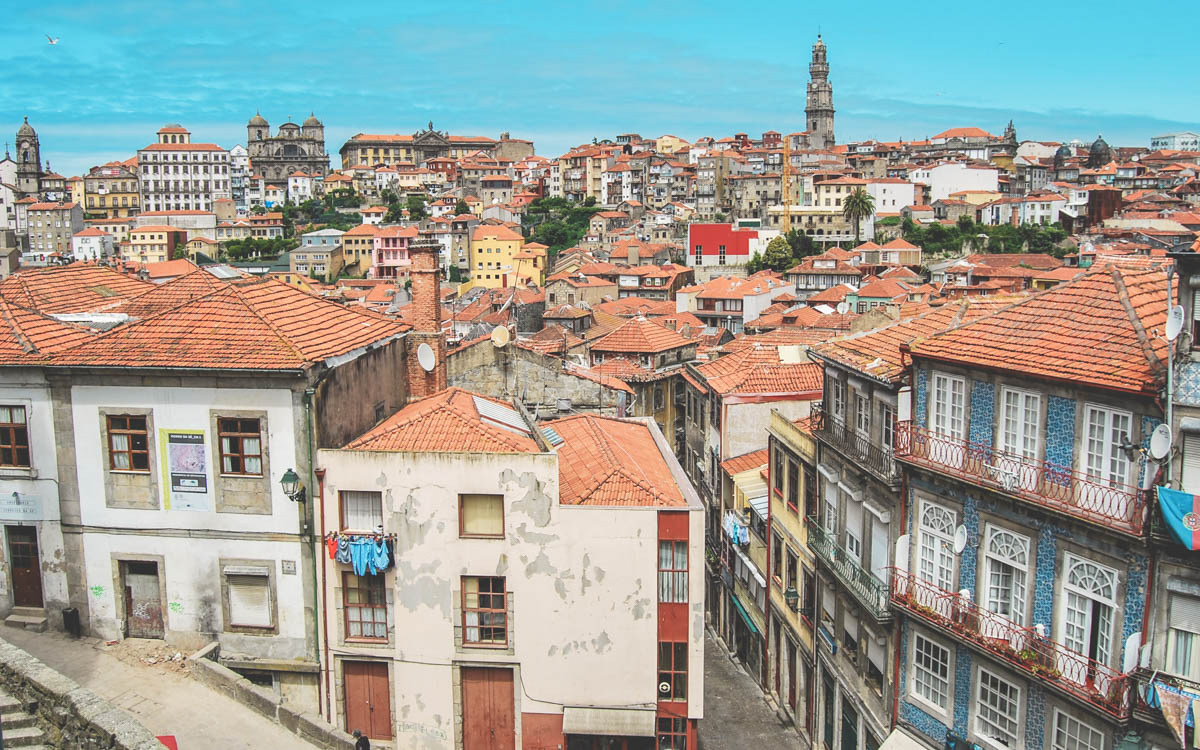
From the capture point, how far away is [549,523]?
733 inches

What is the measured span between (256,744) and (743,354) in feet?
78.1

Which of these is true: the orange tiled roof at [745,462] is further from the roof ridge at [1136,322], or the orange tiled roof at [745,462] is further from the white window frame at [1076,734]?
the roof ridge at [1136,322]

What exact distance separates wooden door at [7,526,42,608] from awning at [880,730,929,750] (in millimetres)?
16927

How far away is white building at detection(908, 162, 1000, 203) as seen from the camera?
488 ft

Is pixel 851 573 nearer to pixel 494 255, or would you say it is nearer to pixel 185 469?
pixel 185 469

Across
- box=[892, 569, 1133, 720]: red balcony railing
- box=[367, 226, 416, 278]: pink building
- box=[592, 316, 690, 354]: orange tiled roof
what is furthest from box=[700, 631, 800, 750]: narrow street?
box=[367, 226, 416, 278]: pink building

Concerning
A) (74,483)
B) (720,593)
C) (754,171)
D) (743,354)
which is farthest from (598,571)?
(754,171)

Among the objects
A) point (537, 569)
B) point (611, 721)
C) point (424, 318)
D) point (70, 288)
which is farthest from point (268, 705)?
point (70, 288)

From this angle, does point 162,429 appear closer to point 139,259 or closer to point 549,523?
point 549,523

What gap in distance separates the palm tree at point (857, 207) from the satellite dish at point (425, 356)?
117095mm

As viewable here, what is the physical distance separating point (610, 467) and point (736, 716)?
10.6 meters

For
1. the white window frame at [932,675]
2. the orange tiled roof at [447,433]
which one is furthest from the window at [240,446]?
the white window frame at [932,675]

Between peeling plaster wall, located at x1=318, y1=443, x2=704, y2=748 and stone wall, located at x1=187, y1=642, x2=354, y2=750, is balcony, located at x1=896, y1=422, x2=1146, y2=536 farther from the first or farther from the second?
stone wall, located at x1=187, y1=642, x2=354, y2=750

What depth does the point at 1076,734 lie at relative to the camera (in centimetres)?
1591
